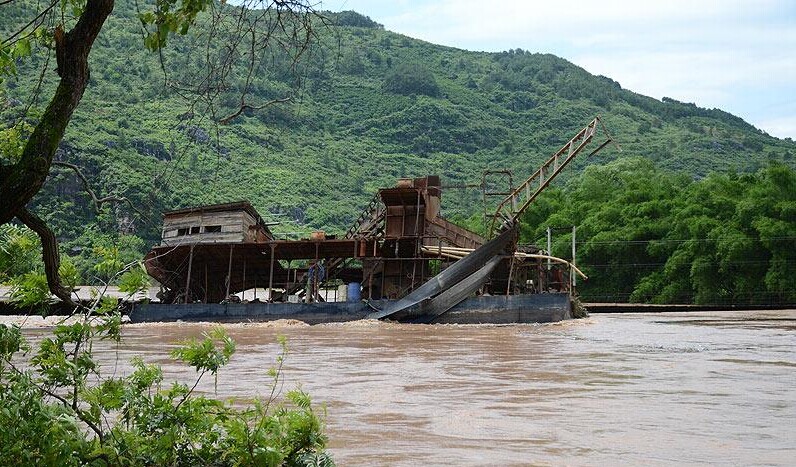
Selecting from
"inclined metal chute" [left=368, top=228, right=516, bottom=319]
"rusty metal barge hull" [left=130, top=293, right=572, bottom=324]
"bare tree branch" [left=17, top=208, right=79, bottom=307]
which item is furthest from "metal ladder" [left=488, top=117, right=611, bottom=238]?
"bare tree branch" [left=17, top=208, right=79, bottom=307]

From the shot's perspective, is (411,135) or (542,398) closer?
(542,398)

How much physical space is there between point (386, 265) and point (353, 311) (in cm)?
317

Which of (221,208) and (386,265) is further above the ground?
(221,208)

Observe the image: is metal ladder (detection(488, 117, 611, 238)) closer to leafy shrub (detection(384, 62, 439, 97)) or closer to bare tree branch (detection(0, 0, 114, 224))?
bare tree branch (detection(0, 0, 114, 224))

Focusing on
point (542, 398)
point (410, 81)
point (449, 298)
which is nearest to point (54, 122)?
point (542, 398)

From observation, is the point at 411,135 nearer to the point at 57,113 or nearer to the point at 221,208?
the point at 221,208

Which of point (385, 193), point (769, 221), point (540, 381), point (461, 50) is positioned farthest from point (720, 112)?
point (540, 381)

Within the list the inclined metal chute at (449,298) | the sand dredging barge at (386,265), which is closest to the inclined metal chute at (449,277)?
the sand dredging barge at (386,265)

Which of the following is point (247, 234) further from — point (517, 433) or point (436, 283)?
point (517, 433)

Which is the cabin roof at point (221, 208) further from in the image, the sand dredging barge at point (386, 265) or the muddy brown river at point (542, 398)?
the muddy brown river at point (542, 398)

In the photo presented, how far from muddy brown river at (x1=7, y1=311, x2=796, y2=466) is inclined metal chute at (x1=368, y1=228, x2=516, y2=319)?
9.95 metres

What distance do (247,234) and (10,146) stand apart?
88.3 feet

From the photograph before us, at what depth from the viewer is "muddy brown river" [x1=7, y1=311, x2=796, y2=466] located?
5.22m

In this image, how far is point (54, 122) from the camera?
3.63 meters
